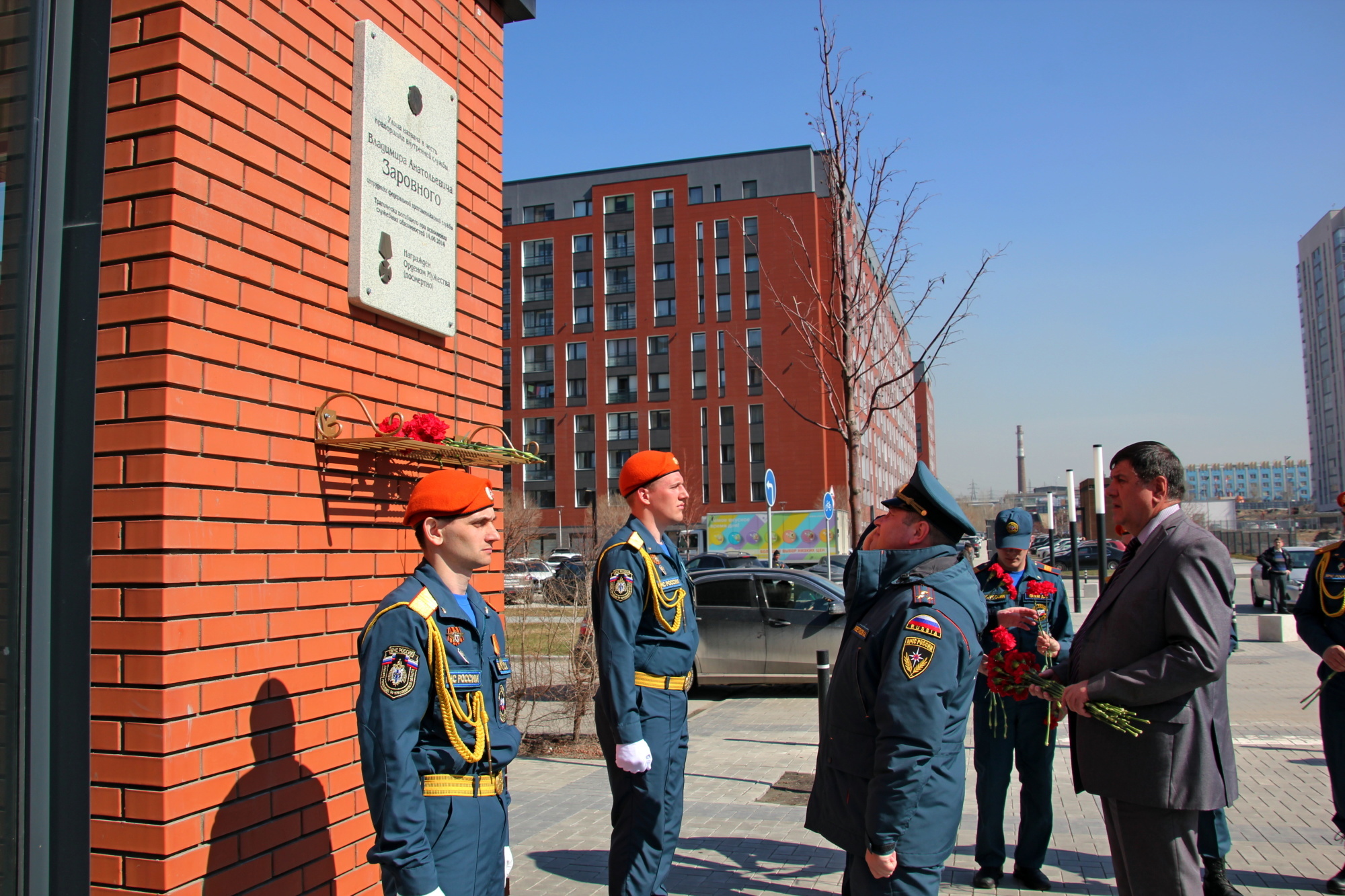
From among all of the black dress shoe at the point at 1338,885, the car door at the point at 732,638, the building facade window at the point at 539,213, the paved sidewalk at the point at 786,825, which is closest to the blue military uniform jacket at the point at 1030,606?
the paved sidewalk at the point at 786,825

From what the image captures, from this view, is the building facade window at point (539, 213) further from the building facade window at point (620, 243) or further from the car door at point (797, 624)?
the car door at point (797, 624)

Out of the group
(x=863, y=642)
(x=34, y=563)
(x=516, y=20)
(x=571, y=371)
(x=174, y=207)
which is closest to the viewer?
→ (x=34, y=563)

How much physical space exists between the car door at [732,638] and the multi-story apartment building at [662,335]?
4885 cm

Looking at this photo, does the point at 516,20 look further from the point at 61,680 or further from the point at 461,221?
the point at 61,680

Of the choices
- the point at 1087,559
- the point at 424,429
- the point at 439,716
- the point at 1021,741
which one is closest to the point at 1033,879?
the point at 1021,741

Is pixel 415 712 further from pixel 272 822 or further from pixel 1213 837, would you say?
pixel 1213 837

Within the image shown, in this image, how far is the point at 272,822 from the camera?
3.17 metres

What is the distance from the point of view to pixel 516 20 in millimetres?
5227

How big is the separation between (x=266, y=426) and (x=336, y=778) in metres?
1.34

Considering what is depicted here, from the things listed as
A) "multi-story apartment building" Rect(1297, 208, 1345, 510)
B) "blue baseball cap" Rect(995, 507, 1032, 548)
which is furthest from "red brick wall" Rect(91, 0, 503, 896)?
"multi-story apartment building" Rect(1297, 208, 1345, 510)

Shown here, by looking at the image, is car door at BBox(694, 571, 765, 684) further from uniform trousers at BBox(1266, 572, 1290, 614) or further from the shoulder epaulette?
uniform trousers at BBox(1266, 572, 1290, 614)

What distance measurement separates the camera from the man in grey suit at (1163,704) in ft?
10.5

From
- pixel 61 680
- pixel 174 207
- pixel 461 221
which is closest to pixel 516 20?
pixel 461 221

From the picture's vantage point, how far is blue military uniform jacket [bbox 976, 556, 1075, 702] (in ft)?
→ 16.3
